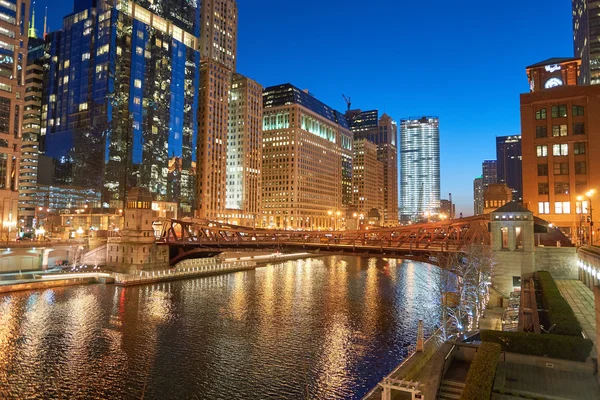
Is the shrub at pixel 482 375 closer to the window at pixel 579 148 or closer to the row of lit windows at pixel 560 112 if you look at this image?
the window at pixel 579 148

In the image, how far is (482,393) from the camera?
16094 millimetres

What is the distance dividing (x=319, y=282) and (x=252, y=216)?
4864 inches

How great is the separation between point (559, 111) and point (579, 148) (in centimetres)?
695

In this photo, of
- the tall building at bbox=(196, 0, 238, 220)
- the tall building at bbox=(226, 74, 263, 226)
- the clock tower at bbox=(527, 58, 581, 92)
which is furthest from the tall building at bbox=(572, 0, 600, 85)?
the tall building at bbox=(196, 0, 238, 220)

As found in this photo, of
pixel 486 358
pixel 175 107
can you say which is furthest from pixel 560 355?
pixel 175 107

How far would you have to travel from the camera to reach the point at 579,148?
68188 millimetres

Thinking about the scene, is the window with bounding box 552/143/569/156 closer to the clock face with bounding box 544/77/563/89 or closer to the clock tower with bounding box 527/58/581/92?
the clock tower with bounding box 527/58/581/92

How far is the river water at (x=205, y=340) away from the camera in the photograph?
3056cm

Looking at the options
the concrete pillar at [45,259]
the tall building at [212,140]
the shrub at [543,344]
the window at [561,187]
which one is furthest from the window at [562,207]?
the tall building at [212,140]

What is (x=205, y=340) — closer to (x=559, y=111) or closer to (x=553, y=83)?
(x=559, y=111)

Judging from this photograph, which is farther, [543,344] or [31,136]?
[31,136]

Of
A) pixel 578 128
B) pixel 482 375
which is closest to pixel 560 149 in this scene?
pixel 578 128

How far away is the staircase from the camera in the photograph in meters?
20.5

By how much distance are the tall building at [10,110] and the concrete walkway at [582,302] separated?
A: 95.9 metres
